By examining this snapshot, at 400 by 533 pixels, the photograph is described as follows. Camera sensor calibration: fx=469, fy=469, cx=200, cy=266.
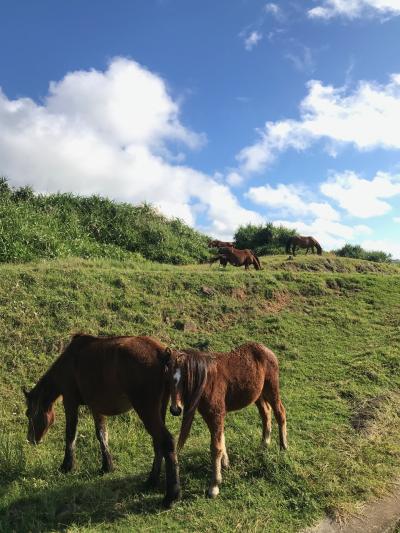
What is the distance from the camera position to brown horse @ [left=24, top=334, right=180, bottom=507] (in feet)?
16.5

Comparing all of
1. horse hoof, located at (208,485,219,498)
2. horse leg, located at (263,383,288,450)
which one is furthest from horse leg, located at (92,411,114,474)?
horse leg, located at (263,383,288,450)

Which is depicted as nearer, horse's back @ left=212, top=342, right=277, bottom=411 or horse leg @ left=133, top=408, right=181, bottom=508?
horse leg @ left=133, top=408, right=181, bottom=508

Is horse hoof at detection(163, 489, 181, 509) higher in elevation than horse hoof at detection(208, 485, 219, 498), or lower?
lower

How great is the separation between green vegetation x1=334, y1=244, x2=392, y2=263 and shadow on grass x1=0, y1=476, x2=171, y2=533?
2281cm

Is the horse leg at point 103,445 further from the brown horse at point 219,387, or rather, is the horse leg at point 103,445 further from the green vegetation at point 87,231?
the green vegetation at point 87,231

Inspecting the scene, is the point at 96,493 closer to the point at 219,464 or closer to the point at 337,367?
the point at 219,464

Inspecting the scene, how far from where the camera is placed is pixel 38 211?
1980 cm

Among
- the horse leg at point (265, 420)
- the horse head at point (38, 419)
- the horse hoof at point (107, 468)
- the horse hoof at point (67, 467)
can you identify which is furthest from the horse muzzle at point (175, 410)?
the horse head at point (38, 419)

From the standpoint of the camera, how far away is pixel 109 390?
5.34m

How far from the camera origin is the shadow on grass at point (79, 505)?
4.59 metres

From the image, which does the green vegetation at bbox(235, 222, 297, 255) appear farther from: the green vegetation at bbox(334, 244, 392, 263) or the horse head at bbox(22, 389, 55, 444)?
the horse head at bbox(22, 389, 55, 444)

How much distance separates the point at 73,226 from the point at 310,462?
15733 mm

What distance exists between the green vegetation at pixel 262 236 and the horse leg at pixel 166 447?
21.0 m

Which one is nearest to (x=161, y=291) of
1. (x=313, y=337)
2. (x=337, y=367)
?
(x=313, y=337)
